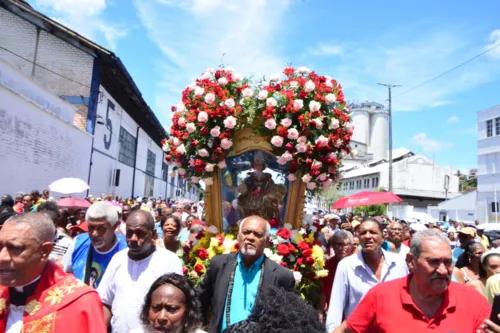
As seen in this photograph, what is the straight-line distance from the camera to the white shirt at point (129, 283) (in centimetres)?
320

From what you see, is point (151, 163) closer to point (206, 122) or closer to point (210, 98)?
point (206, 122)

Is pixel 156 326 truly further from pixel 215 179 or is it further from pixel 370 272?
pixel 215 179

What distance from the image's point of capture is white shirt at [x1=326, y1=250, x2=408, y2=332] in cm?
382

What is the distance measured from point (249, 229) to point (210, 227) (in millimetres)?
2125

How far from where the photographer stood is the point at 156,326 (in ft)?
7.95

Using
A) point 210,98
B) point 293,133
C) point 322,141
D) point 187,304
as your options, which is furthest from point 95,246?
point 322,141

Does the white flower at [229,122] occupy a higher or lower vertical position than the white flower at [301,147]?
higher

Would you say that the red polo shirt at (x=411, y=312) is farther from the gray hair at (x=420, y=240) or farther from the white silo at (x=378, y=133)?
the white silo at (x=378, y=133)

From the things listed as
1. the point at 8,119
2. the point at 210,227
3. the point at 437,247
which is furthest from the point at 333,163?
the point at 8,119

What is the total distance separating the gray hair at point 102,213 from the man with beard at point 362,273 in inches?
88.3

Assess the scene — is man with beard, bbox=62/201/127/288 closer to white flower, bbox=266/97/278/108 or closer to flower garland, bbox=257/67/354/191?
flower garland, bbox=257/67/354/191

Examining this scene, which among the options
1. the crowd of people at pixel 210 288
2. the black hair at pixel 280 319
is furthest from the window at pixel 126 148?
the black hair at pixel 280 319

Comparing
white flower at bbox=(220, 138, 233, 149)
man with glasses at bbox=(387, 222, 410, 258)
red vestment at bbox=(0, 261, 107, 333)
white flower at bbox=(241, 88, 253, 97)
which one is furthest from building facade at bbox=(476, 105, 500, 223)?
red vestment at bbox=(0, 261, 107, 333)

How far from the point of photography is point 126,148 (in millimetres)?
26234
